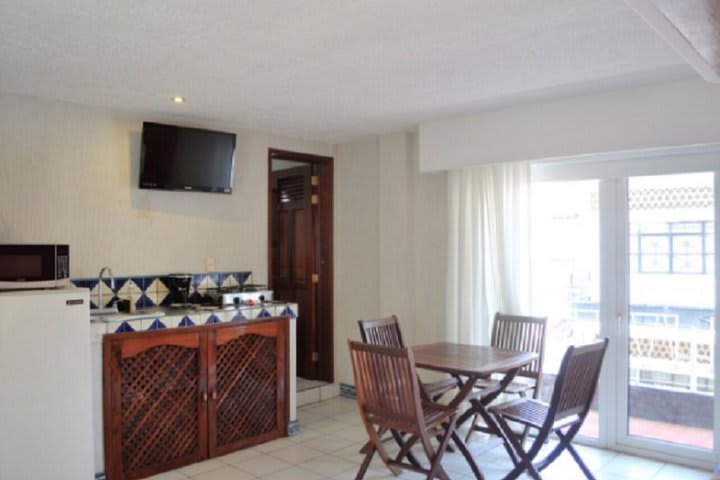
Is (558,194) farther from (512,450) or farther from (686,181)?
(512,450)

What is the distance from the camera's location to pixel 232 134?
4.61m

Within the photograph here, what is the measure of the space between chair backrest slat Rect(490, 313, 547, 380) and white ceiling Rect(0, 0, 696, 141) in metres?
1.60

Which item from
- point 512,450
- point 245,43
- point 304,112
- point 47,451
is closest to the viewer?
point 245,43

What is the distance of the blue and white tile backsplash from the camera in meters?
4.02

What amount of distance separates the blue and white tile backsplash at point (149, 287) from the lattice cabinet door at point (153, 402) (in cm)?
62

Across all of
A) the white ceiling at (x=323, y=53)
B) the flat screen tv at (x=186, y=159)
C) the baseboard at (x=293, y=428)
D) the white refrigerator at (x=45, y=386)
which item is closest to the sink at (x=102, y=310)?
the white refrigerator at (x=45, y=386)

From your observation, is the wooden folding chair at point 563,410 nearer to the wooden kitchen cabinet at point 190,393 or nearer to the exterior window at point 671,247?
the exterior window at point 671,247

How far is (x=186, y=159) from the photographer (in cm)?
434

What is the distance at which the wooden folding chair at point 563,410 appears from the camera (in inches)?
121

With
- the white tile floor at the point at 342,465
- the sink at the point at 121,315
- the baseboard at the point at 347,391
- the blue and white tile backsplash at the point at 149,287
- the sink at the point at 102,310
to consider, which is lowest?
the white tile floor at the point at 342,465

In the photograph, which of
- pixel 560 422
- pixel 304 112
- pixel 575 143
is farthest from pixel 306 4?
pixel 560 422

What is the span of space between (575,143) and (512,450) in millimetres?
2102

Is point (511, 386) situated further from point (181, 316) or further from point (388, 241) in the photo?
point (181, 316)

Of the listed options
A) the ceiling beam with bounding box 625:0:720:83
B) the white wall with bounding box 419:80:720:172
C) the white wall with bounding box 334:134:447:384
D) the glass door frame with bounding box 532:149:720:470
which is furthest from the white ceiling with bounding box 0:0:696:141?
the ceiling beam with bounding box 625:0:720:83
